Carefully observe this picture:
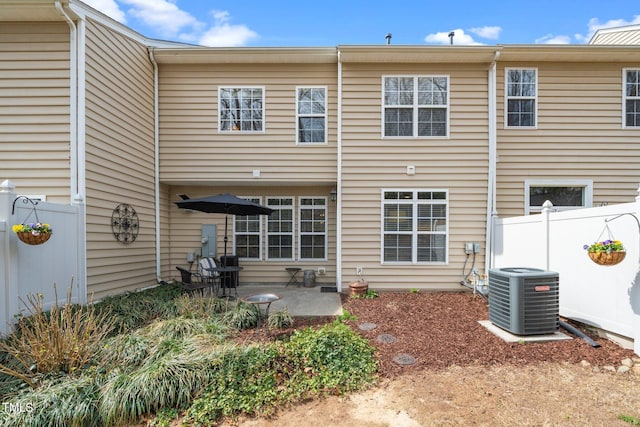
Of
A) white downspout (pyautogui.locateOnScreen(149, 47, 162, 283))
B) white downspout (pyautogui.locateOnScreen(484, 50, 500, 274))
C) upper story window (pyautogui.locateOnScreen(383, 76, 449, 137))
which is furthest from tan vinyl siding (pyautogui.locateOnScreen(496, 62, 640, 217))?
white downspout (pyautogui.locateOnScreen(149, 47, 162, 283))

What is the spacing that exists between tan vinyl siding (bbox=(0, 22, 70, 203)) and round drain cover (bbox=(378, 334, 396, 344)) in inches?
217

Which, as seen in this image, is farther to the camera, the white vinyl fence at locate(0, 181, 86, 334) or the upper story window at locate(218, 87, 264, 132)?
the upper story window at locate(218, 87, 264, 132)

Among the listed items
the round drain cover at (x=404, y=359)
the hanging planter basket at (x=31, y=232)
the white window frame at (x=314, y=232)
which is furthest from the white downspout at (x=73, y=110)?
the round drain cover at (x=404, y=359)

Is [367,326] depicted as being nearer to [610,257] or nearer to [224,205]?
[610,257]

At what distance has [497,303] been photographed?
4406 mm

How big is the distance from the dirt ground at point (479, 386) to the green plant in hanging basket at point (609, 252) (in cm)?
110

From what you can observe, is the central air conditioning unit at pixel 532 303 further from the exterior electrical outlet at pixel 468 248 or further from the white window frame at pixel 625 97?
the white window frame at pixel 625 97

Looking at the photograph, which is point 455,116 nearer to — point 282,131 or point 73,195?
point 282,131

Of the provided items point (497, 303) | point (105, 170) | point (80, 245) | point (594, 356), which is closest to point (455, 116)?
point (497, 303)

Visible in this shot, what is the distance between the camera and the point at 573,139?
6.87 m

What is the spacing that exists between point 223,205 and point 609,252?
562 centimetres

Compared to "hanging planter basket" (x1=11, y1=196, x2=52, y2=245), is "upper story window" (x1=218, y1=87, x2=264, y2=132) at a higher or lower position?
higher

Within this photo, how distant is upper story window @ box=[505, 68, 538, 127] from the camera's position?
693 cm

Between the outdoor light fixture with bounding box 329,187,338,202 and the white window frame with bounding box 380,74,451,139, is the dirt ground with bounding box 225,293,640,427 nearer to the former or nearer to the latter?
the outdoor light fixture with bounding box 329,187,338,202
